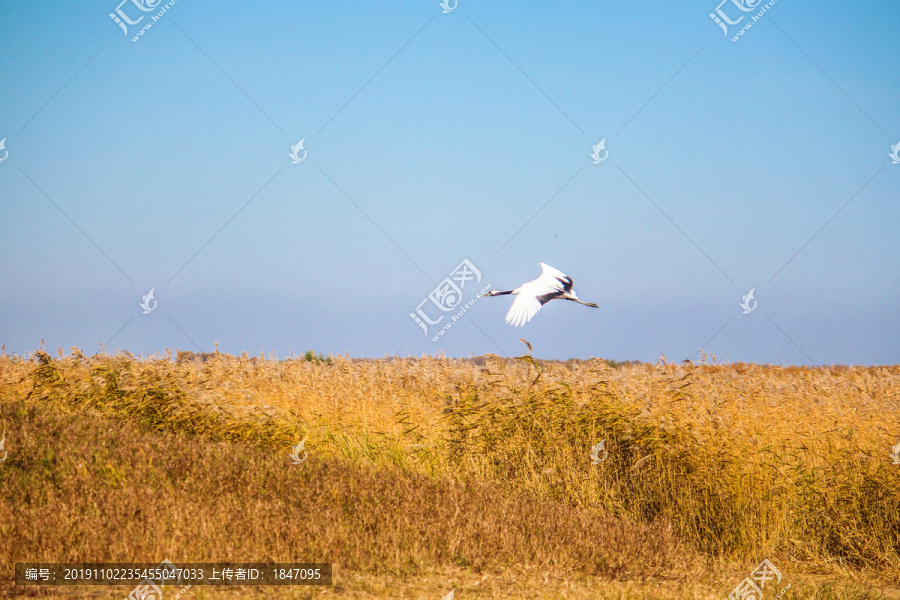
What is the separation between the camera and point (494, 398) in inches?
316

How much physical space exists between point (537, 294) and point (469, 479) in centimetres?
288

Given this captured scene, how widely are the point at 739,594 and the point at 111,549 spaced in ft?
14.3

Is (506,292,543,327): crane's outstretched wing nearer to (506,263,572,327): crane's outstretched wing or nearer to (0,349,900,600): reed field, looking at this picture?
(506,263,572,327): crane's outstretched wing

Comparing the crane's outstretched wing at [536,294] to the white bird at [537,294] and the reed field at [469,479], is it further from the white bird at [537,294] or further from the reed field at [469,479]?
the reed field at [469,479]

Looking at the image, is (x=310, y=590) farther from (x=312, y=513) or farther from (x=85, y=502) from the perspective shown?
(x=85, y=502)
